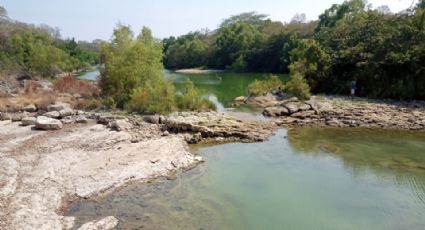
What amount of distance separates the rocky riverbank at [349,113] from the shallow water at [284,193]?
5.06m

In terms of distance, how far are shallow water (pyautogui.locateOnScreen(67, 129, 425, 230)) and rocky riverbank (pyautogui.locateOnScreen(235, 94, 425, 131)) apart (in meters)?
5.06

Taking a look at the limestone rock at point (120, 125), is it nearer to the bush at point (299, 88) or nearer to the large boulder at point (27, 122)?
the large boulder at point (27, 122)

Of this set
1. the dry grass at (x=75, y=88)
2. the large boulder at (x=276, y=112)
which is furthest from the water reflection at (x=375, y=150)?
the dry grass at (x=75, y=88)

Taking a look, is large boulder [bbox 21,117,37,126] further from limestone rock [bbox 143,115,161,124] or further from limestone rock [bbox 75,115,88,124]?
limestone rock [bbox 143,115,161,124]

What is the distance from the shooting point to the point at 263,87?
133ft

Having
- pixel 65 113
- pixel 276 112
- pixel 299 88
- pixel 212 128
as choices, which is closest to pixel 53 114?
pixel 65 113

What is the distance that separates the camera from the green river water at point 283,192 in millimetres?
12977

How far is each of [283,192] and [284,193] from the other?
0.32 ft

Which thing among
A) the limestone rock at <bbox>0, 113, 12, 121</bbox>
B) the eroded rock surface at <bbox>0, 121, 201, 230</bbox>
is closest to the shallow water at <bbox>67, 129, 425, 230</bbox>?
→ the eroded rock surface at <bbox>0, 121, 201, 230</bbox>

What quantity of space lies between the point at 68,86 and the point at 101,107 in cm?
1077

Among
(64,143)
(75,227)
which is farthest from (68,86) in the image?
(75,227)

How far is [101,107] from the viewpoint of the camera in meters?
30.0

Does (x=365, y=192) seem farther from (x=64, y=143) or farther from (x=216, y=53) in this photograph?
(x=216, y=53)

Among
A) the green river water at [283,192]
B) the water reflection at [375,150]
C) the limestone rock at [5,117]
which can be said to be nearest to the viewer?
the green river water at [283,192]
